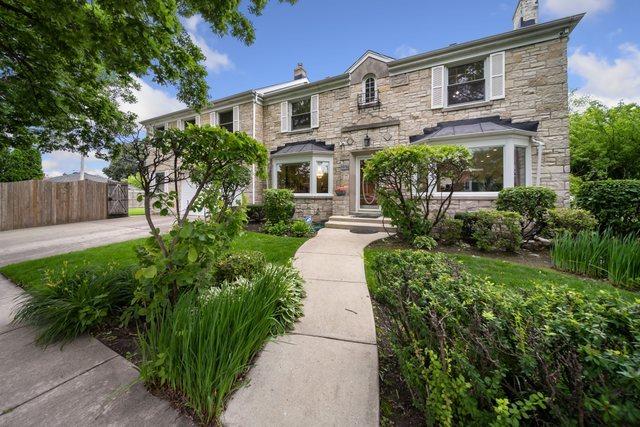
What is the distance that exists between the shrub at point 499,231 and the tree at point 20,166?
18.6 meters

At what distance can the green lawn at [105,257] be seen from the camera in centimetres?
407

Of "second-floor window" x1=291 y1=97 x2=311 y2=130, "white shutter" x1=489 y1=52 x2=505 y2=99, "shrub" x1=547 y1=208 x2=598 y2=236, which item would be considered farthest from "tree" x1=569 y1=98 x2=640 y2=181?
"second-floor window" x1=291 y1=97 x2=311 y2=130

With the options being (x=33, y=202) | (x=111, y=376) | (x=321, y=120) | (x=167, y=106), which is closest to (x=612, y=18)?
(x=321, y=120)

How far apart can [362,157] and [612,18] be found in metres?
8.44

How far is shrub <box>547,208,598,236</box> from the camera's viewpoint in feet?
16.3

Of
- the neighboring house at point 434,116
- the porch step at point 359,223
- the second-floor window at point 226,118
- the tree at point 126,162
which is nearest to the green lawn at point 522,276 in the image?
the tree at point 126,162

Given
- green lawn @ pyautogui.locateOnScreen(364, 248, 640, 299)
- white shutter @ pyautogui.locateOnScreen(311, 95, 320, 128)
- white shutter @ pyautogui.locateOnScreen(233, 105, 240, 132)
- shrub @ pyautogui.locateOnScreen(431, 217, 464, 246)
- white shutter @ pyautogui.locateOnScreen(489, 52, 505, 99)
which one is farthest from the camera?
white shutter @ pyautogui.locateOnScreen(233, 105, 240, 132)

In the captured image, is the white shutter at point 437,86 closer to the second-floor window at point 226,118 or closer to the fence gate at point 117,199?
the second-floor window at point 226,118

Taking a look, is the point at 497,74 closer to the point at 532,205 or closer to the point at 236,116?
the point at 532,205

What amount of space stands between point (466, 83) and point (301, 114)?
6490mm

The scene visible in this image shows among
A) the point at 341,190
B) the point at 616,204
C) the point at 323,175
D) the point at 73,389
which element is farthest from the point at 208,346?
the point at 323,175

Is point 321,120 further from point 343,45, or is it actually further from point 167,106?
point 167,106

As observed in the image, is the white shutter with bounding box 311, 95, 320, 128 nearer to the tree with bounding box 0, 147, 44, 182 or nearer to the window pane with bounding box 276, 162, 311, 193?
the window pane with bounding box 276, 162, 311, 193

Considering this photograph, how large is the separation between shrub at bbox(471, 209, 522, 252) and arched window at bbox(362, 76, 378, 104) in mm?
6315
